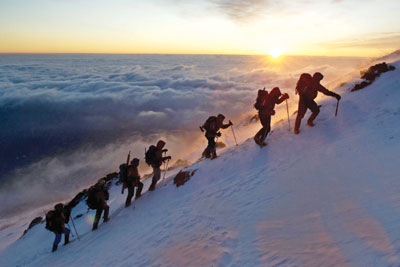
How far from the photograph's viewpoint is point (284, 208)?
6051 mm

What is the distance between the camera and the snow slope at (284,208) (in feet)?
15.1

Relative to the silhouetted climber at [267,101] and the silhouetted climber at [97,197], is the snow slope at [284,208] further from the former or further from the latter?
the silhouetted climber at [267,101]

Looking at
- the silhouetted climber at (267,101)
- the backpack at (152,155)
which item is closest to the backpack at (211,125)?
the silhouetted climber at (267,101)

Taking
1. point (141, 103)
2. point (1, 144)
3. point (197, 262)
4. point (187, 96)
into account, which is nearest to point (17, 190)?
point (1, 144)

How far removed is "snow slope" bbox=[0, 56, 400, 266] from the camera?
181 inches

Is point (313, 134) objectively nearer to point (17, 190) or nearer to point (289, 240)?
point (289, 240)

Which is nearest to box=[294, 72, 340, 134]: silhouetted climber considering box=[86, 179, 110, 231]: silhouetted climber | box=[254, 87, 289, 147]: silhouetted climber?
box=[254, 87, 289, 147]: silhouetted climber

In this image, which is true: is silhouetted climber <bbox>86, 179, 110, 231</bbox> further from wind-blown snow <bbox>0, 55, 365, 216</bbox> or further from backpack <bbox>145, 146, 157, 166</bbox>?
wind-blown snow <bbox>0, 55, 365, 216</bbox>

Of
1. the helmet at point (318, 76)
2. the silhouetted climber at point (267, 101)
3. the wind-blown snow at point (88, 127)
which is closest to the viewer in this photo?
the helmet at point (318, 76)

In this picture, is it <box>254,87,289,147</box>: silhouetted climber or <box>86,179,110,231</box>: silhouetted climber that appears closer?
<box>86,179,110,231</box>: silhouetted climber

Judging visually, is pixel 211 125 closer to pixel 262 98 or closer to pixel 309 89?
pixel 262 98

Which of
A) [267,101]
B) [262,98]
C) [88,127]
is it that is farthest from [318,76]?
[88,127]

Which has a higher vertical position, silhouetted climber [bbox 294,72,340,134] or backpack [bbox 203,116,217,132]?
silhouetted climber [bbox 294,72,340,134]

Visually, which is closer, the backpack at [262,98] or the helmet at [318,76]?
the helmet at [318,76]
